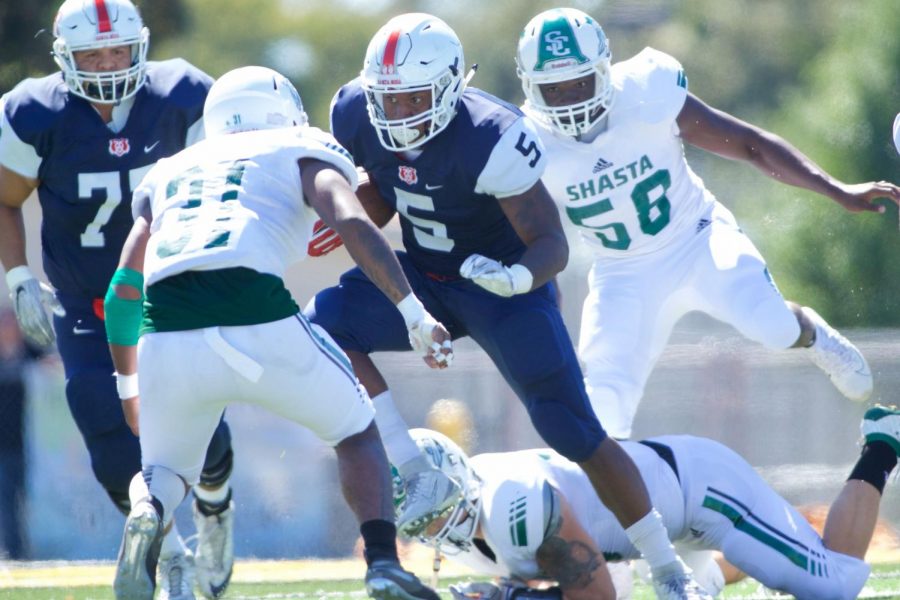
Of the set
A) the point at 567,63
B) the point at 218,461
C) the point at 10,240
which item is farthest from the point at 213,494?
the point at 567,63

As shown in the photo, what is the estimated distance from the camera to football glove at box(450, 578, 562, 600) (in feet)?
13.1

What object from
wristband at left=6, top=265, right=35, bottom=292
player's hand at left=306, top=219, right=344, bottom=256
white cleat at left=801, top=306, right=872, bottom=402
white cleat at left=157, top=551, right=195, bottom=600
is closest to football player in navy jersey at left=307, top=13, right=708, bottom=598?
player's hand at left=306, top=219, right=344, bottom=256

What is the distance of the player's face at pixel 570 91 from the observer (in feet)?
16.2

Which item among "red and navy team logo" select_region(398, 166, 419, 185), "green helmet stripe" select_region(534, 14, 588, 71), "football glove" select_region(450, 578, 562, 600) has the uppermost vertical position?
"green helmet stripe" select_region(534, 14, 588, 71)

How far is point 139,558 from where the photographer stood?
141 inches

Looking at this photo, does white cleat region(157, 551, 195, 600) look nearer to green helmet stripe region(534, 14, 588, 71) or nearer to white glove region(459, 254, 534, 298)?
white glove region(459, 254, 534, 298)

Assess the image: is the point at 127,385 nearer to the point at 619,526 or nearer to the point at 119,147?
the point at 119,147

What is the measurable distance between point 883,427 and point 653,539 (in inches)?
37.3

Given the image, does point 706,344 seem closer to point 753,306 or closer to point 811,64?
point 753,306

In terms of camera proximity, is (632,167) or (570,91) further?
(632,167)

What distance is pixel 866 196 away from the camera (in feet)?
16.6

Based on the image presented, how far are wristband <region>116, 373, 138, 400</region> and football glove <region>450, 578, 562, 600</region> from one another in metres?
1.04

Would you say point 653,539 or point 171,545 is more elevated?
point 653,539

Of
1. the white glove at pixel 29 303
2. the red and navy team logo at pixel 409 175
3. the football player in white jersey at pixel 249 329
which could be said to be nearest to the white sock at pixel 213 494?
the white glove at pixel 29 303
